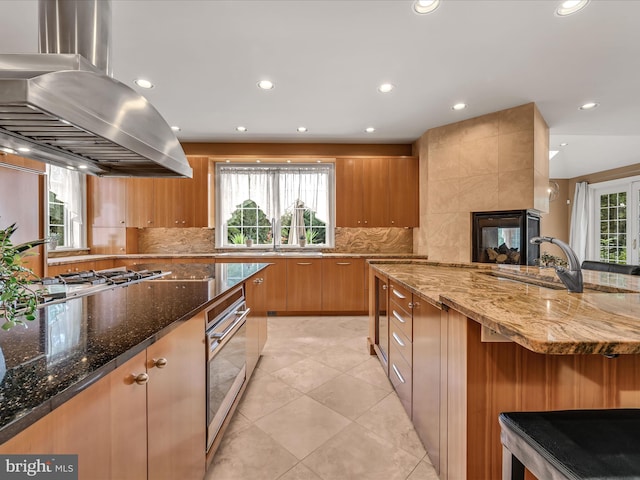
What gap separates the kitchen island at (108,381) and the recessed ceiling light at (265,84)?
92.6 inches

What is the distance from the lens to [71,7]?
55.7 inches

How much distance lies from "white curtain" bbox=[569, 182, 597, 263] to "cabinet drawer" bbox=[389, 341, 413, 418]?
6.41 meters

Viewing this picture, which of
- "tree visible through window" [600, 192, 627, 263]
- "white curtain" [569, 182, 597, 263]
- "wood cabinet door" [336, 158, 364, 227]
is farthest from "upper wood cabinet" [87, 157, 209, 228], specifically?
"tree visible through window" [600, 192, 627, 263]

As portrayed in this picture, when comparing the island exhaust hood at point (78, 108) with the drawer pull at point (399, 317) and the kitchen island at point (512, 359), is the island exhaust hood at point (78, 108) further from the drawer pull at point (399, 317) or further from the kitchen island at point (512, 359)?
the drawer pull at point (399, 317)

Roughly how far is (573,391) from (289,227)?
4.22 metres

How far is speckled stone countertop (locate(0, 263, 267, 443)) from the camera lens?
0.50 metres

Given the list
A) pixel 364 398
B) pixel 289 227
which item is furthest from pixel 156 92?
pixel 364 398

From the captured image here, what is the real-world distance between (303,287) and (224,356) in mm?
2713

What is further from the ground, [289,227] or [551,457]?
[289,227]

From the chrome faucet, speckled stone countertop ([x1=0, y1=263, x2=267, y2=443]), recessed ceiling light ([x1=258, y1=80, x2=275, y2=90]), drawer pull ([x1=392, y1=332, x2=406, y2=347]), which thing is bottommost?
drawer pull ([x1=392, y1=332, x2=406, y2=347])

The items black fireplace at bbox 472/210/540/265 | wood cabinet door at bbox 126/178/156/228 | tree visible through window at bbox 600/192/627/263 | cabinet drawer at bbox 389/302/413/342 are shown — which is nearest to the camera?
cabinet drawer at bbox 389/302/413/342

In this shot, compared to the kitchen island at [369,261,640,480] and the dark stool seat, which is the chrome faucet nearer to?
the kitchen island at [369,261,640,480]

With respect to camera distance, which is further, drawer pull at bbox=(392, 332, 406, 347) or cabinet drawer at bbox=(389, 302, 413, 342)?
drawer pull at bbox=(392, 332, 406, 347)

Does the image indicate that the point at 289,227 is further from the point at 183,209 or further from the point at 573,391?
the point at 573,391
